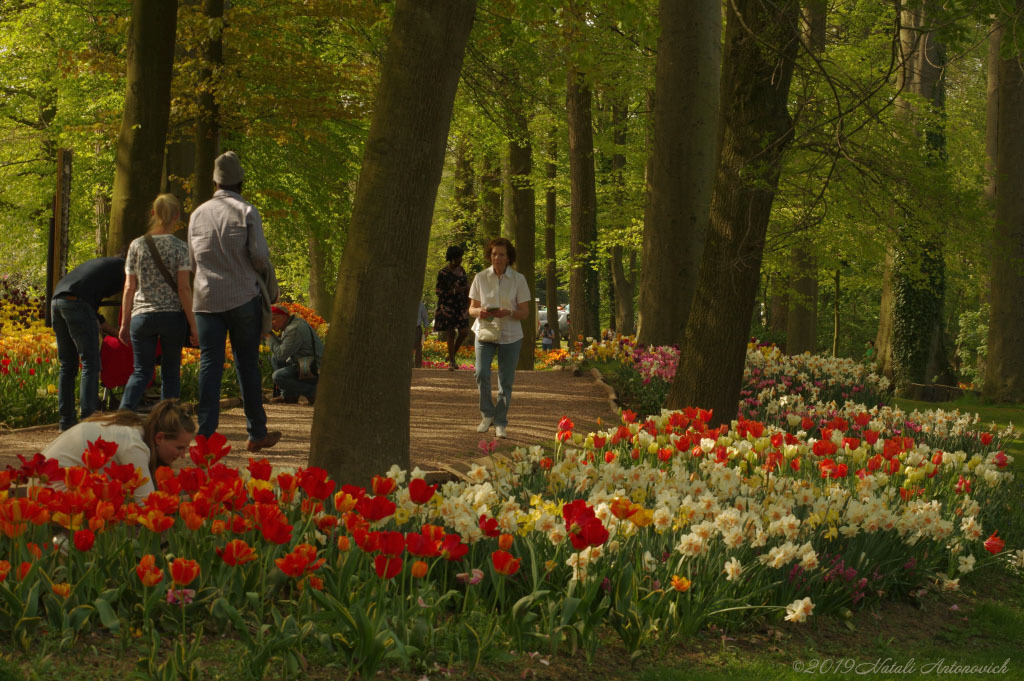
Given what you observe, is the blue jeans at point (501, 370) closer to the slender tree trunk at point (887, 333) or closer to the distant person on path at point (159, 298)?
the distant person on path at point (159, 298)

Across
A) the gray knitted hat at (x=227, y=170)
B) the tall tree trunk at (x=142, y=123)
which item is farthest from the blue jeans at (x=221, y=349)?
the tall tree trunk at (x=142, y=123)

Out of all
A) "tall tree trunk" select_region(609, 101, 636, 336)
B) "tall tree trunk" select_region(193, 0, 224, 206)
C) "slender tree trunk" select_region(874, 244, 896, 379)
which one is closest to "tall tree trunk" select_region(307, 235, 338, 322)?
"tall tree trunk" select_region(609, 101, 636, 336)

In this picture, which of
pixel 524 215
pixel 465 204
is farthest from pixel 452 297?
pixel 465 204

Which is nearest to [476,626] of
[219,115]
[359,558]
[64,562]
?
[359,558]

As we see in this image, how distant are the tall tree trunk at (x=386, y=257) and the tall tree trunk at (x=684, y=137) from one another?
24.4 feet

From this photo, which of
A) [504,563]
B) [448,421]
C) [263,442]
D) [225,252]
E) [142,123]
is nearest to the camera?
[504,563]

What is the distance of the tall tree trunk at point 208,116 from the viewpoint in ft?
46.0

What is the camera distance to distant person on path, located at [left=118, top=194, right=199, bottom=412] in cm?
750

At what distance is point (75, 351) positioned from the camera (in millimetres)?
8586

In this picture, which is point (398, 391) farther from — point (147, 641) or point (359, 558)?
point (147, 641)

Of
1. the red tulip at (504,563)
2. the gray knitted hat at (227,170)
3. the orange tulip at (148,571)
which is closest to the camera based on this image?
the orange tulip at (148,571)

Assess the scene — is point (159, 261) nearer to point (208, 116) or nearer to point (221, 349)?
point (221, 349)

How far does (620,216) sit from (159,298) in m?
19.2

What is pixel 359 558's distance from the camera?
4.13 m
